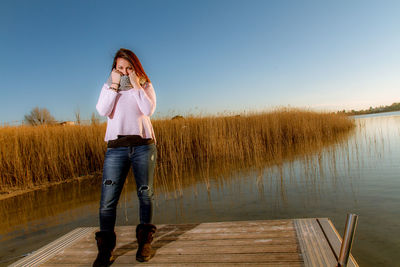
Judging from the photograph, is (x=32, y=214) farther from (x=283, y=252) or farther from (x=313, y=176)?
(x=313, y=176)

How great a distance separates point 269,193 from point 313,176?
3.81 feet

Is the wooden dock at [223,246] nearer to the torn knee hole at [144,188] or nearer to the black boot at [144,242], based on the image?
the black boot at [144,242]

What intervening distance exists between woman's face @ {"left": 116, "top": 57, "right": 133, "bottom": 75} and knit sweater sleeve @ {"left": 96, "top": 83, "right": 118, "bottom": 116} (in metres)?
0.14

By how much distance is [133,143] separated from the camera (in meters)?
1.67

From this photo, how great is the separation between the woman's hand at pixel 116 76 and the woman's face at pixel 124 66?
22 millimetres

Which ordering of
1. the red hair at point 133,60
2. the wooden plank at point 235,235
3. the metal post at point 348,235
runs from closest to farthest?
the metal post at point 348,235, the red hair at point 133,60, the wooden plank at point 235,235

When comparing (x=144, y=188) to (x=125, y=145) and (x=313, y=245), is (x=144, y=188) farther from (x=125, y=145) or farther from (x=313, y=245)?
(x=313, y=245)

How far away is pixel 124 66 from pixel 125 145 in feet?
1.65

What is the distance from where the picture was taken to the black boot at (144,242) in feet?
5.37

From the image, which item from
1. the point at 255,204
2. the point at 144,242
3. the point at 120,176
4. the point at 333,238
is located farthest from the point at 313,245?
the point at 255,204

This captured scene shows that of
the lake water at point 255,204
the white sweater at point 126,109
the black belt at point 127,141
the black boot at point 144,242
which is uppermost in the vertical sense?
the white sweater at point 126,109

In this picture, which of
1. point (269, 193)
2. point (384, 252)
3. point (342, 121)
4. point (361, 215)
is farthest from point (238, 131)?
point (342, 121)

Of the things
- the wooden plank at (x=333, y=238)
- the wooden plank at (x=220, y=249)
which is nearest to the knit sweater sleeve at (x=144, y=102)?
the wooden plank at (x=220, y=249)

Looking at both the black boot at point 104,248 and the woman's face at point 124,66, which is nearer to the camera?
the black boot at point 104,248
